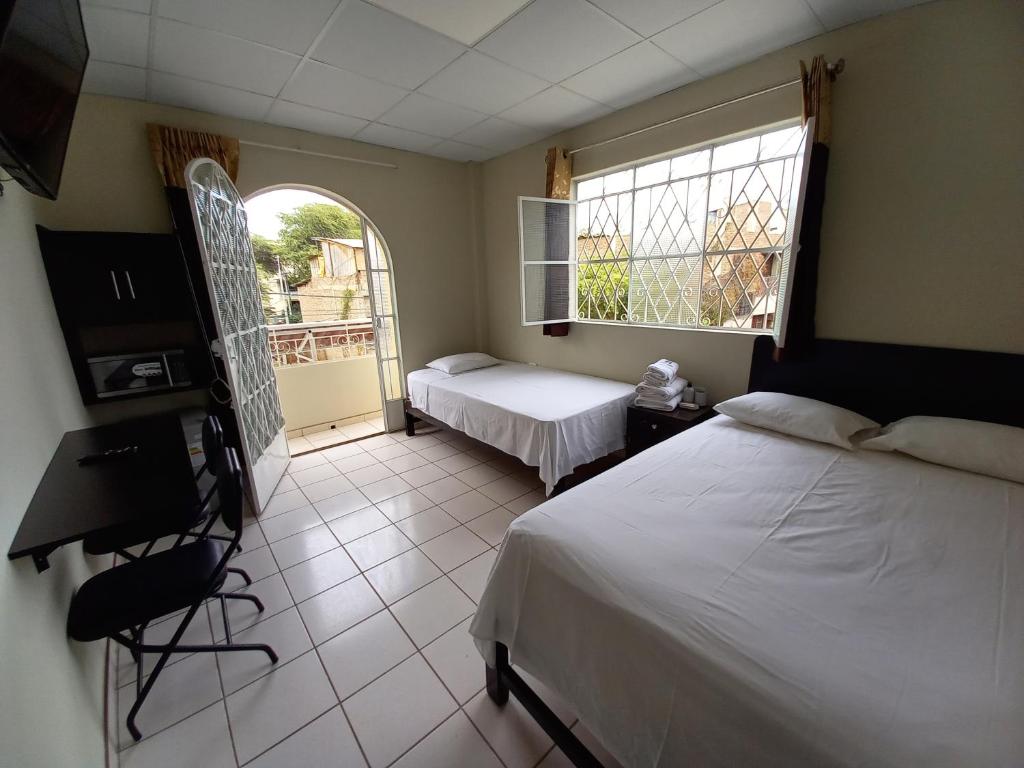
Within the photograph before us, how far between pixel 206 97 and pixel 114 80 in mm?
407

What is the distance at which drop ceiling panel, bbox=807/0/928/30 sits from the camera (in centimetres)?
169

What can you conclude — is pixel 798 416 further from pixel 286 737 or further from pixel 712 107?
pixel 286 737

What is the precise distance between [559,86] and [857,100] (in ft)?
4.99

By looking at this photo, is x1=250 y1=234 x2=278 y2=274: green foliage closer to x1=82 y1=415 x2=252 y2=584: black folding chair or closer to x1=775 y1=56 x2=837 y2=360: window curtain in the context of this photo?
x1=82 y1=415 x2=252 y2=584: black folding chair

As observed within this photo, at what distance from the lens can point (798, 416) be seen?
186 centimetres

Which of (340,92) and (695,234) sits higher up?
(340,92)

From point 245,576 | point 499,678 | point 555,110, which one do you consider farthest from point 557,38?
point 245,576

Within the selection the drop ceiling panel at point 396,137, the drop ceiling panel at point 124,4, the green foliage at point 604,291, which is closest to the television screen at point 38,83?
the drop ceiling panel at point 124,4

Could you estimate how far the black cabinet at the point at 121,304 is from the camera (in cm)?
213

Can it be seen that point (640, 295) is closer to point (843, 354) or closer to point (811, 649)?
point (843, 354)

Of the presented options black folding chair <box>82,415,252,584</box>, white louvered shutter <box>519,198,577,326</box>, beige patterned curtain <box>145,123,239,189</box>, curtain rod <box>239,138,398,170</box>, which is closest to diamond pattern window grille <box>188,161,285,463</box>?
beige patterned curtain <box>145,123,239,189</box>

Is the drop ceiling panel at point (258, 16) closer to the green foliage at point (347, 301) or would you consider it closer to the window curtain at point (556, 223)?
the window curtain at point (556, 223)

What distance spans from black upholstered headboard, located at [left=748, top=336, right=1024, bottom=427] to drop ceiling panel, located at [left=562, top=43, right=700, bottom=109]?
1.61 m

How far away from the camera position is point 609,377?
3191mm
